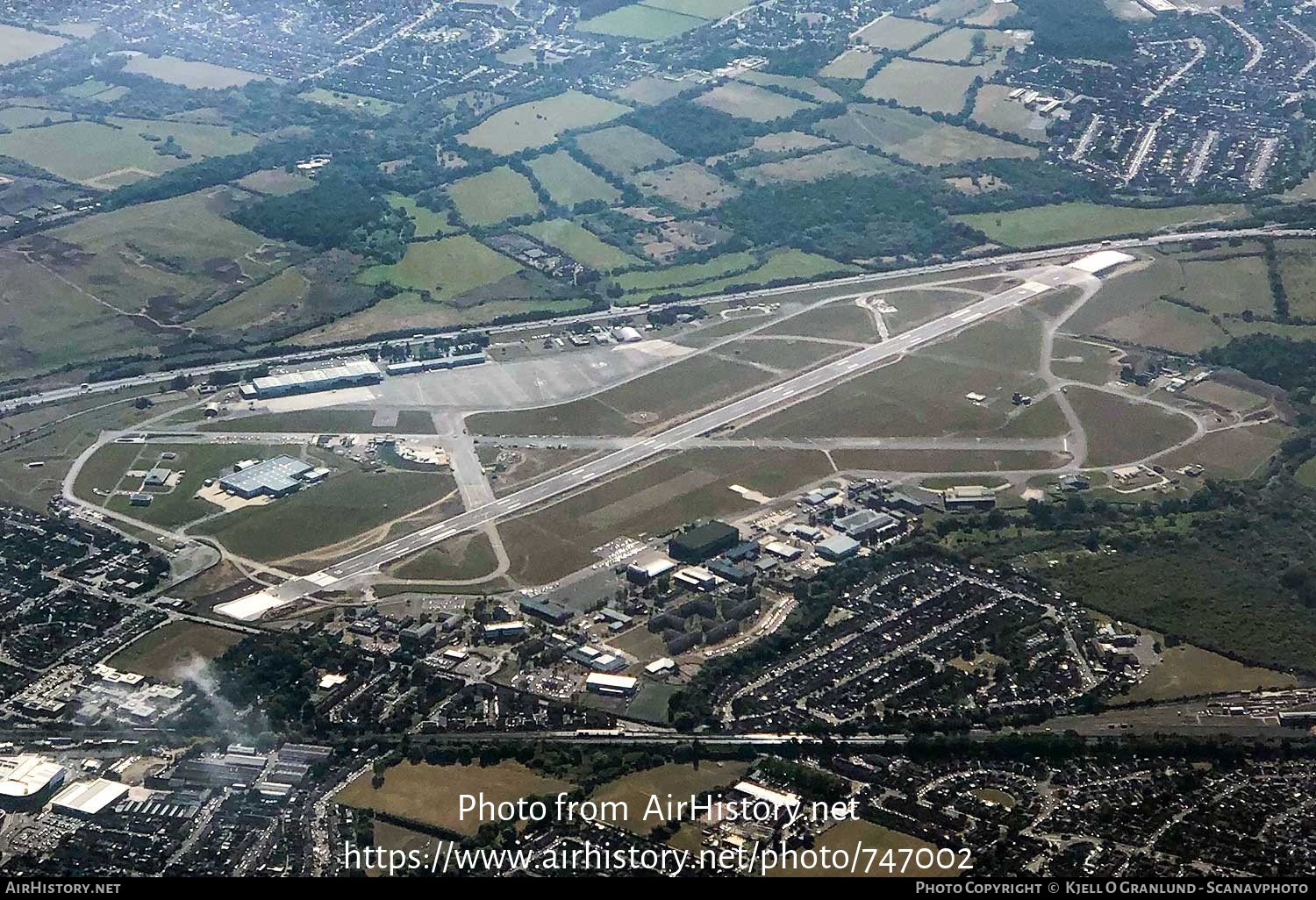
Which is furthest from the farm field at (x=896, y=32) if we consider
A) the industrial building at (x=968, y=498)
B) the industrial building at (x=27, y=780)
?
the industrial building at (x=27, y=780)

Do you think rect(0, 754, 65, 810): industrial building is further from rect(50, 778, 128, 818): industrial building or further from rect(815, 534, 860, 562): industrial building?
rect(815, 534, 860, 562): industrial building

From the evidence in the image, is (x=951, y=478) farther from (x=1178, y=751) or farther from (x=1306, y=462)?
(x=1178, y=751)

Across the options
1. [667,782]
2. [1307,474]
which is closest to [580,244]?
[1307,474]

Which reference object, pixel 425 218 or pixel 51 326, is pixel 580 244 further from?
pixel 51 326

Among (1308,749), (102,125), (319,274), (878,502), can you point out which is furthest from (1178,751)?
(102,125)

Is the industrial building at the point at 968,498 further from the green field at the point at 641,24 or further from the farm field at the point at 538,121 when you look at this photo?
the green field at the point at 641,24

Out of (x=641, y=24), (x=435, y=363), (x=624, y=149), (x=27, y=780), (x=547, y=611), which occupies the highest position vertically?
(x=641, y=24)
